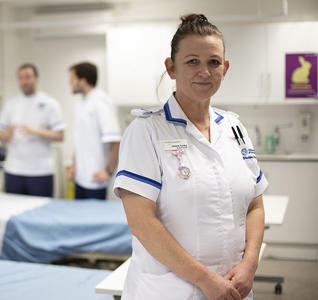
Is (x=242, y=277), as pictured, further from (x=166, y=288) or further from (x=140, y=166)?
(x=140, y=166)

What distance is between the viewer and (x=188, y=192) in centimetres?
141

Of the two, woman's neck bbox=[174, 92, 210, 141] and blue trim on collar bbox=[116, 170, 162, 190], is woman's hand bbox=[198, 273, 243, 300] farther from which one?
woman's neck bbox=[174, 92, 210, 141]

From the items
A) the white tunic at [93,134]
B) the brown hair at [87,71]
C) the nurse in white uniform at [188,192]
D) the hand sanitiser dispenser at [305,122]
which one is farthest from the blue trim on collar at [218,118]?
the hand sanitiser dispenser at [305,122]

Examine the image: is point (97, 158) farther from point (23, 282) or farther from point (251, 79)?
point (23, 282)

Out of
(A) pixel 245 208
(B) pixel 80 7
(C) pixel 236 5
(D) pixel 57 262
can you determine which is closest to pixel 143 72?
(B) pixel 80 7

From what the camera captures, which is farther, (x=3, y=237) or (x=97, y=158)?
(x=97, y=158)

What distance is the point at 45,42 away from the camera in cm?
594

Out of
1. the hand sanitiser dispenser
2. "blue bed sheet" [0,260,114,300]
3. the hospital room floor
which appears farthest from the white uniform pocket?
the hand sanitiser dispenser

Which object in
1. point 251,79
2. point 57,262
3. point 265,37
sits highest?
point 265,37

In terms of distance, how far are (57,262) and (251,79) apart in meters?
2.23

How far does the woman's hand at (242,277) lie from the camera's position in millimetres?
1460

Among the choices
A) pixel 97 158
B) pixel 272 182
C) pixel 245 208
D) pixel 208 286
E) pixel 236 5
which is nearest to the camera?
pixel 208 286

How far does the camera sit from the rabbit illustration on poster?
8.96 ft

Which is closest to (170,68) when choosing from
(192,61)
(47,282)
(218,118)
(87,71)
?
(192,61)
